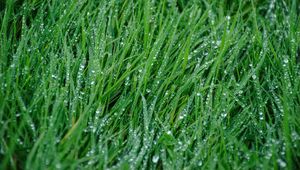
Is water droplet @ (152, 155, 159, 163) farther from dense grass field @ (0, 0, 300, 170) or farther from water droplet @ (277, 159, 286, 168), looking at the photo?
water droplet @ (277, 159, 286, 168)

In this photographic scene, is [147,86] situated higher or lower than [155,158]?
higher

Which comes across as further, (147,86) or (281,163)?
(147,86)

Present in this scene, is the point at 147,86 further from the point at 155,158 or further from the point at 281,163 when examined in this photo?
the point at 281,163

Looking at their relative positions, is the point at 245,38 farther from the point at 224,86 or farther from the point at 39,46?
the point at 39,46

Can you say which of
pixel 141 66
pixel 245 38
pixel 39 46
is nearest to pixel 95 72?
pixel 141 66

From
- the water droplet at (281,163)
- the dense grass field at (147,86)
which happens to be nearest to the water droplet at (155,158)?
the dense grass field at (147,86)

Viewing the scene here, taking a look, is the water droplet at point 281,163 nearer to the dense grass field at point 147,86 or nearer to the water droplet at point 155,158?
the dense grass field at point 147,86

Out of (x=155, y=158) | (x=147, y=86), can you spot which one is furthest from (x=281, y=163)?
(x=147, y=86)

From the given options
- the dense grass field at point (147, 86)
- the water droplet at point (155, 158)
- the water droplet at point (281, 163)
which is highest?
the dense grass field at point (147, 86)
